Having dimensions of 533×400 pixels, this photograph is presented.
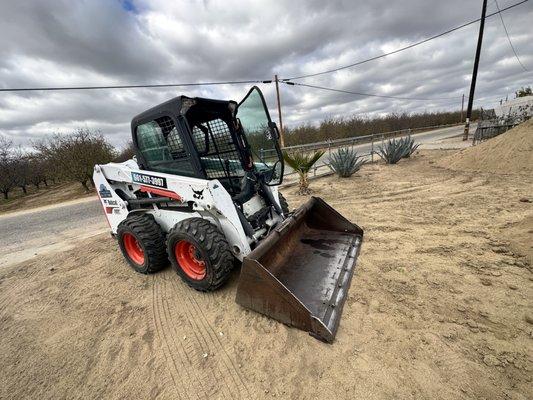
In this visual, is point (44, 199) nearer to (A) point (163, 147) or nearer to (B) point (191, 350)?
(A) point (163, 147)

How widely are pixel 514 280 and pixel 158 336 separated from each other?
3446mm

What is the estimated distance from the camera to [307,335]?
2.20 metres

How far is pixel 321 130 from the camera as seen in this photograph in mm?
32781

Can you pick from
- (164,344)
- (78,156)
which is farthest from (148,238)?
(78,156)

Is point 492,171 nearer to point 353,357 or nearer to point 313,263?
point 313,263

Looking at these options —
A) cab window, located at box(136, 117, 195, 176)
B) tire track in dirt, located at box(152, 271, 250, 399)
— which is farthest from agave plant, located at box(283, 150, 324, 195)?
tire track in dirt, located at box(152, 271, 250, 399)

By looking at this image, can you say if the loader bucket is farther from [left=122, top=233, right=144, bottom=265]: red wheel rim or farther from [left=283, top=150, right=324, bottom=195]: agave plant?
[left=283, top=150, right=324, bottom=195]: agave plant

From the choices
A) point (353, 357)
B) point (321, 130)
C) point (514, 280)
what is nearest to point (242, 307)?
point (353, 357)

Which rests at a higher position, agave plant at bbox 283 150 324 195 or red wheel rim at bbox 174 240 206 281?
agave plant at bbox 283 150 324 195

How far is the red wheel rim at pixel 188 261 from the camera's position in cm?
307

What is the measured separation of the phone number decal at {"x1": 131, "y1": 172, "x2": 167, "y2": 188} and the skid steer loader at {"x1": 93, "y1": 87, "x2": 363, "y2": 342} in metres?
0.01

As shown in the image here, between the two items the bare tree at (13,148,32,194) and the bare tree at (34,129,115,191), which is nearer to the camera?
the bare tree at (34,129,115,191)

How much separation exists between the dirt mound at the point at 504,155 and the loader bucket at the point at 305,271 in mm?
6046

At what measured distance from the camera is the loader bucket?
2240mm
